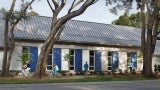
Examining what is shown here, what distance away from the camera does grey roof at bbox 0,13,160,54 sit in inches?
1699

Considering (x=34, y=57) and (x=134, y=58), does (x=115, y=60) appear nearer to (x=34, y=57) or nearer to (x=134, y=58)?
(x=134, y=58)

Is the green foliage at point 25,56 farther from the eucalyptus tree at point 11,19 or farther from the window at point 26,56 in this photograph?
the eucalyptus tree at point 11,19

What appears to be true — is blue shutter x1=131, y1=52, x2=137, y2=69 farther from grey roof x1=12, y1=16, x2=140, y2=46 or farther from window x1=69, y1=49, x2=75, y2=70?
window x1=69, y1=49, x2=75, y2=70

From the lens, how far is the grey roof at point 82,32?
142 feet

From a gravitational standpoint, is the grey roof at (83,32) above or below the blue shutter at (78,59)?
above

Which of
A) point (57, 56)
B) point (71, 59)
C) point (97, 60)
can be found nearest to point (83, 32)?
point (97, 60)

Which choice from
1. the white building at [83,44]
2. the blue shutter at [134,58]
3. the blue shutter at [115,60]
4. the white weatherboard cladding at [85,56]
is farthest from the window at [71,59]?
the blue shutter at [134,58]

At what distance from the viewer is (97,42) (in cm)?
4675

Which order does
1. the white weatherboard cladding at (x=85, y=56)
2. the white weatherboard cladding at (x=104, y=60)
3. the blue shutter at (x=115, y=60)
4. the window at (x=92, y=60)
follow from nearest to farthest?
the white weatherboard cladding at (x=85, y=56)
the window at (x=92, y=60)
the white weatherboard cladding at (x=104, y=60)
the blue shutter at (x=115, y=60)

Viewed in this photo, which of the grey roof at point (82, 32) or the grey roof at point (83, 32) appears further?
the grey roof at point (83, 32)

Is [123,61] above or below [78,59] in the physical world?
below

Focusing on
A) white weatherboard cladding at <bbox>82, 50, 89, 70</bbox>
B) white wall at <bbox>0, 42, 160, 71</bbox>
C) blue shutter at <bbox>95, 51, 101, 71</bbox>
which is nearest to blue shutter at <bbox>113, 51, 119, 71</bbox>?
white wall at <bbox>0, 42, 160, 71</bbox>

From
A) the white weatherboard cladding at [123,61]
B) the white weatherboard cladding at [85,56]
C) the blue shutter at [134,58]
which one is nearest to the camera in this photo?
the white weatherboard cladding at [85,56]

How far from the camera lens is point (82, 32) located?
48.5 meters
